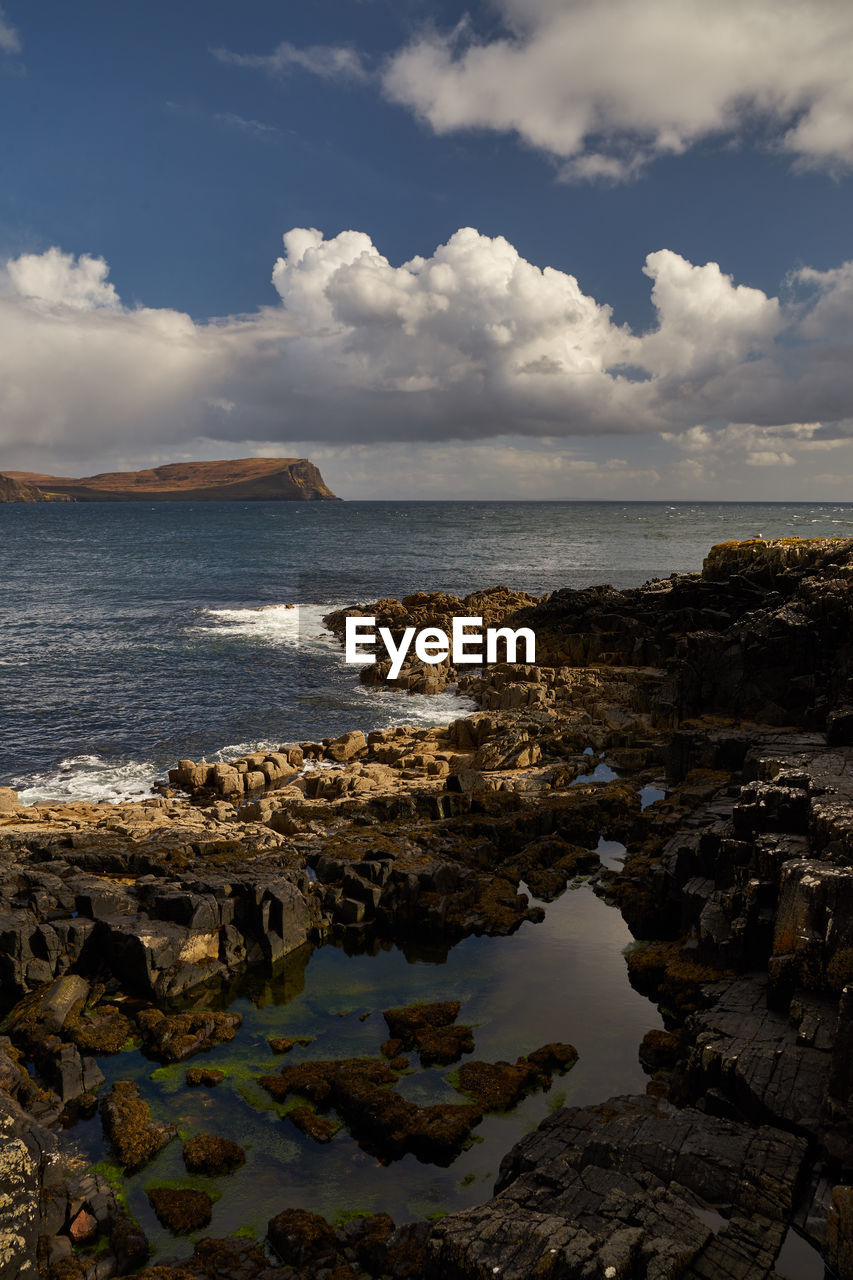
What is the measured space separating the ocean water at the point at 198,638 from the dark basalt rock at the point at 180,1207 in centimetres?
2019

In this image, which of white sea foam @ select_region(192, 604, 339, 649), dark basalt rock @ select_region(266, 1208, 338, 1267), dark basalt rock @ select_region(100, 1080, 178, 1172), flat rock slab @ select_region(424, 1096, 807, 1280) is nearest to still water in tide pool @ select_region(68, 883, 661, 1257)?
dark basalt rock @ select_region(100, 1080, 178, 1172)

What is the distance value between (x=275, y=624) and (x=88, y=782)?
3617 cm

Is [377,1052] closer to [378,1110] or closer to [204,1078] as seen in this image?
[378,1110]

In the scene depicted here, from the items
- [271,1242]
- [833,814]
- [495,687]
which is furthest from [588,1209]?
[495,687]

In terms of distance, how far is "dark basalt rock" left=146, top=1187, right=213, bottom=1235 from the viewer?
41.2 feet

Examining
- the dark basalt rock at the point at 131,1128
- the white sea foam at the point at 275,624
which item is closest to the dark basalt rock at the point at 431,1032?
the dark basalt rock at the point at 131,1128

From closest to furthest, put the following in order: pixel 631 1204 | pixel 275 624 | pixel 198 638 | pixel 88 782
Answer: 1. pixel 631 1204
2. pixel 88 782
3. pixel 198 638
4. pixel 275 624

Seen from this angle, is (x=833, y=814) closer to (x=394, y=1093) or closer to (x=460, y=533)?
(x=394, y=1093)

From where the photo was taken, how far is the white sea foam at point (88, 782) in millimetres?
31422

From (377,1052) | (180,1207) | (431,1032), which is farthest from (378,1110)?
(180,1207)

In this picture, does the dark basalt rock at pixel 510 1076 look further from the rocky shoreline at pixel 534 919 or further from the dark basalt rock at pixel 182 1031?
the dark basalt rock at pixel 182 1031

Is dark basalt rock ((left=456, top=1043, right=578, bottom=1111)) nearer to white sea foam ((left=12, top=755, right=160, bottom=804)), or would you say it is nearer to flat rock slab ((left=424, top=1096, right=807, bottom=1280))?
flat rock slab ((left=424, top=1096, right=807, bottom=1280))

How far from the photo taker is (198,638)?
62156mm

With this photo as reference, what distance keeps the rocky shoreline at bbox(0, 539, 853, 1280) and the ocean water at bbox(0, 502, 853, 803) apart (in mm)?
5603
